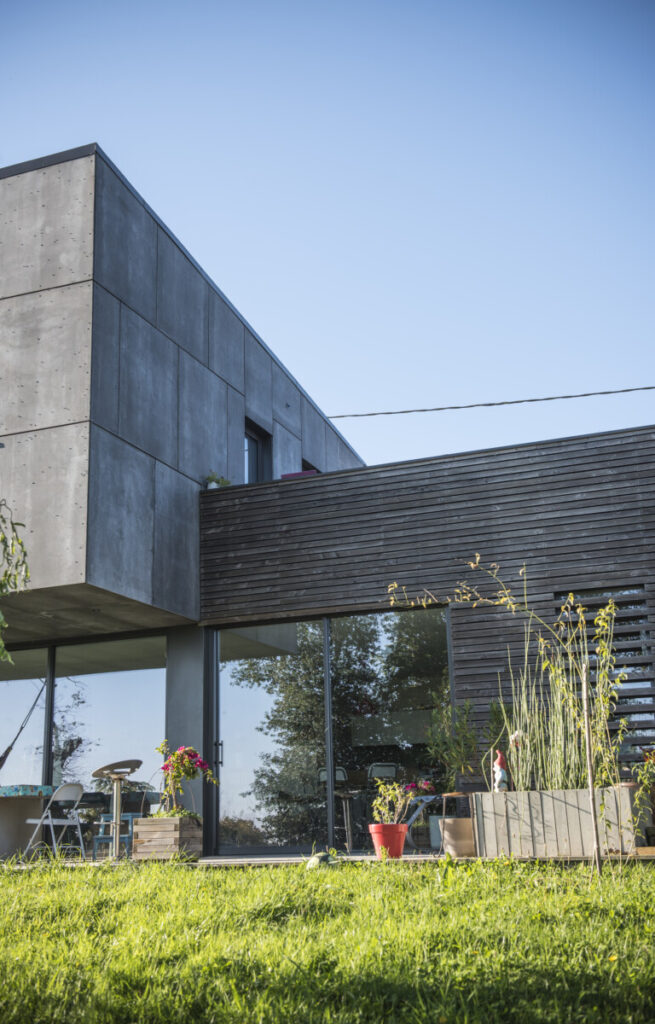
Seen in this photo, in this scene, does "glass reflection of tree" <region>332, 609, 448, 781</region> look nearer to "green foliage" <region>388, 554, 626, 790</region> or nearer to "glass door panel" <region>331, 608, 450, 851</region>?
"glass door panel" <region>331, 608, 450, 851</region>

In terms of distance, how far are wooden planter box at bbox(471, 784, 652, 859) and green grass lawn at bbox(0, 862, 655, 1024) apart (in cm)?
62

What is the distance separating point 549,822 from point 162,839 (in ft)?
9.56

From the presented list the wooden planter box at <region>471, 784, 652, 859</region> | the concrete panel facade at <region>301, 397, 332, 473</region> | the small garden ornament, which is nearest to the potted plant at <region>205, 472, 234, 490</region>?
the concrete panel facade at <region>301, 397, 332, 473</region>

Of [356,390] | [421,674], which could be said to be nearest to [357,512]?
[421,674]

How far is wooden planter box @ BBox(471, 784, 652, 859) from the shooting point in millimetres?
5091

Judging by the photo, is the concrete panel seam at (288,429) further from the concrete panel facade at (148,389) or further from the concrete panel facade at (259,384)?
the concrete panel facade at (148,389)

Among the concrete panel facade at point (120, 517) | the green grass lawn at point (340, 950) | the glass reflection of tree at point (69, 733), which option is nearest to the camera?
the green grass lawn at point (340, 950)

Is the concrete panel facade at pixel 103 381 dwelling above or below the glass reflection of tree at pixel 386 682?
above

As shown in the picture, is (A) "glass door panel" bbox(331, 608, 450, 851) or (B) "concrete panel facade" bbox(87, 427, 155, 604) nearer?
(B) "concrete panel facade" bbox(87, 427, 155, 604)

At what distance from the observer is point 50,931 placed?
3539 mm

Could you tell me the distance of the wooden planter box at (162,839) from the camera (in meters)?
6.65

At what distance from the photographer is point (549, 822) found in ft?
17.2

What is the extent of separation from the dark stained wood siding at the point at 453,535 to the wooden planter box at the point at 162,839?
2.09 metres

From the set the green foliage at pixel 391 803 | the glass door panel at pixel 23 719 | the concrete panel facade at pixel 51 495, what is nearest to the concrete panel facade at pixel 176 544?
the concrete panel facade at pixel 51 495
